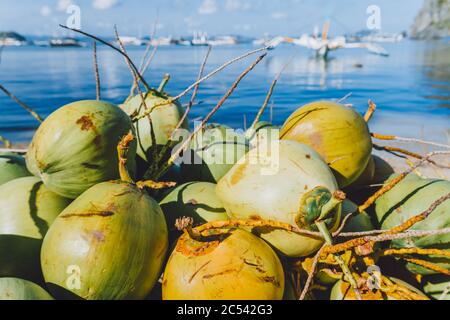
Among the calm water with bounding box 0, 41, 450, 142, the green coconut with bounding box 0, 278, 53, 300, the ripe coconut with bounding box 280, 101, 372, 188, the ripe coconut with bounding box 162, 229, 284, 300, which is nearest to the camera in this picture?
the green coconut with bounding box 0, 278, 53, 300

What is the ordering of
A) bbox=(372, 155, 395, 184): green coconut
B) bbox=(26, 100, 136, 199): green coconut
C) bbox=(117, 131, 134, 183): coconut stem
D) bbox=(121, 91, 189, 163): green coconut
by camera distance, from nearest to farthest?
1. bbox=(117, 131, 134, 183): coconut stem
2. bbox=(26, 100, 136, 199): green coconut
3. bbox=(121, 91, 189, 163): green coconut
4. bbox=(372, 155, 395, 184): green coconut

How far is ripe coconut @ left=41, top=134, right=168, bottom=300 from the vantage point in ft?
4.02

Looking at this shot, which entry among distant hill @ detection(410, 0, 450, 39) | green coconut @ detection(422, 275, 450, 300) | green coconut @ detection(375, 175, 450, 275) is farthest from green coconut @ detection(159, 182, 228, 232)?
distant hill @ detection(410, 0, 450, 39)

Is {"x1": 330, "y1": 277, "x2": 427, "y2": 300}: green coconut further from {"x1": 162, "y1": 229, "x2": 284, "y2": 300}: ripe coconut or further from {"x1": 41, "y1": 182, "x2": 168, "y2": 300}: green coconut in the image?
{"x1": 41, "y1": 182, "x2": 168, "y2": 300}: green coconut

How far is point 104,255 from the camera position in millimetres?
1224

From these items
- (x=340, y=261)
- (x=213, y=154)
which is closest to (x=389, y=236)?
(x=340, y=261)

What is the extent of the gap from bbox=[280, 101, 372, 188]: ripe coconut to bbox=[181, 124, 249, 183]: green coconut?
11.8 inches

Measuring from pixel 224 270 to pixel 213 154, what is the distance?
844 mm

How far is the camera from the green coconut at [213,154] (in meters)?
1.96

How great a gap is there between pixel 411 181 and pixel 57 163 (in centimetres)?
154

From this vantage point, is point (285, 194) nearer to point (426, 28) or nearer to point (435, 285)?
point (435, 285)

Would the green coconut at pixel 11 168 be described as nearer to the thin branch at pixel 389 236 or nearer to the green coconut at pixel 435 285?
the thin branch at pixel 389 236

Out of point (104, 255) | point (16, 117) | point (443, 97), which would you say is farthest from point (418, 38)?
point (104, 255)

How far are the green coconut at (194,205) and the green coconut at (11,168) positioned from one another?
31.8 inches
